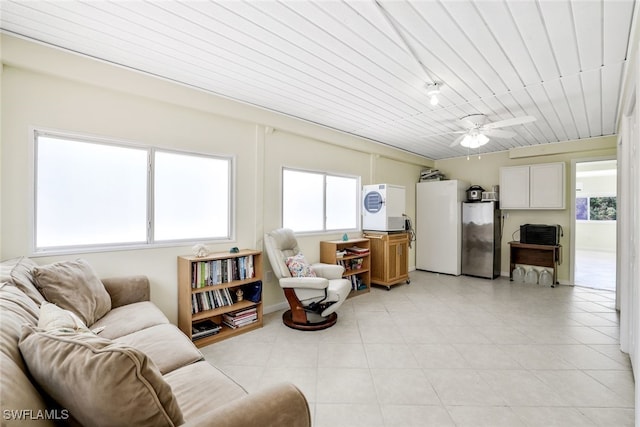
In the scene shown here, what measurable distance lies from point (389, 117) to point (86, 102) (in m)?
3.19

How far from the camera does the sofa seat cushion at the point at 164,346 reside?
153 centimetres

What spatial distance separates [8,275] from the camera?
5.13ft

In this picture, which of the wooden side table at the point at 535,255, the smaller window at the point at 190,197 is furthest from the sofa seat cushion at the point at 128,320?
the wooden side table at the point at 535,255

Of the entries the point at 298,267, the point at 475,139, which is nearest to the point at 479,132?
the point at 475,139

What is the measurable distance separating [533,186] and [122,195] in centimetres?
621

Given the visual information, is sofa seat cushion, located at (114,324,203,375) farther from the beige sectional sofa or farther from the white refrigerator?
the white refrigerator

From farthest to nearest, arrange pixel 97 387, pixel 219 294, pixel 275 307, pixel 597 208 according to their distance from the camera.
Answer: pixel 597 208, pixel 275 307, pixel 219 294, pixel 97 387

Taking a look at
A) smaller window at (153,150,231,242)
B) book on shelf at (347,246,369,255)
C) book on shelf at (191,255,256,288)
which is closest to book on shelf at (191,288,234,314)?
book on shelf at (191,255,256,288)

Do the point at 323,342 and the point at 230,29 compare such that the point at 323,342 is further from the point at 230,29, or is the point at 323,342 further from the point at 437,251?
the point at 437,251

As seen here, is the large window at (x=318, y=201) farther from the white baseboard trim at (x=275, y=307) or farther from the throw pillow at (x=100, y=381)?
the throw pillow at (x=100, y=381)

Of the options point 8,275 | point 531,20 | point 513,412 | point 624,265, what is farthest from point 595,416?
point 8,275

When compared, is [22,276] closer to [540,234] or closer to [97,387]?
[97,387]

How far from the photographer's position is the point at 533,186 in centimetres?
501

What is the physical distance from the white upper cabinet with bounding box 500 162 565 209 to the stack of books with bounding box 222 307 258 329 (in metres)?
4.98
